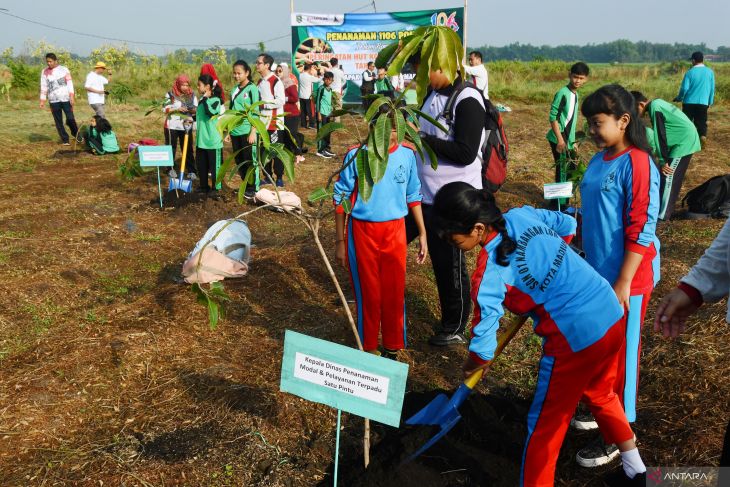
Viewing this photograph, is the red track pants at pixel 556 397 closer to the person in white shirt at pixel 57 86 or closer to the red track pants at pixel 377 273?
the red track pants at pixel 377 273

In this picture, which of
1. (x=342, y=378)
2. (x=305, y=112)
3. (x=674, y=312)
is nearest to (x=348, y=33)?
(x=305, y=112)

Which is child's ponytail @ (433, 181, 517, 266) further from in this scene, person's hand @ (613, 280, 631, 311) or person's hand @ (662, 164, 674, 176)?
person's hand @ (662, 164, 674, 176)

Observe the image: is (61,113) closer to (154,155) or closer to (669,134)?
(154,155)

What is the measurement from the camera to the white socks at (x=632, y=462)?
220 centimetres

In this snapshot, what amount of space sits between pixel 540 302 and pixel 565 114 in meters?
4.29

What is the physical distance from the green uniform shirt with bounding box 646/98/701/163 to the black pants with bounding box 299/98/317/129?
8.04m

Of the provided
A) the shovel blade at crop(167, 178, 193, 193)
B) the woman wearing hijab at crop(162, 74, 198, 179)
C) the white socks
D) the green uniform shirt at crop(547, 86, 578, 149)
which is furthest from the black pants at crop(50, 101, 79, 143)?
the white socks

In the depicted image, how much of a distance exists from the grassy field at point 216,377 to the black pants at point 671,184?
12.9 inches

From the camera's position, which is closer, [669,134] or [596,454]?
[596,454]

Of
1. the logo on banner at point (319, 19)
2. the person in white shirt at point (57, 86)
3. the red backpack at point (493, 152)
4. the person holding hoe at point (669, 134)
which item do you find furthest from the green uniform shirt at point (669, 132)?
the logo on banner at point (319, 19)

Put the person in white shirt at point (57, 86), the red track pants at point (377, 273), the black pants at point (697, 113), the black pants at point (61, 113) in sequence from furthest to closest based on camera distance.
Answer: the black pants at point (61, 113) < the person in white shirt at point (57, 86) < the black pants at point (697, 113) < the red track pants at point (377, 273)

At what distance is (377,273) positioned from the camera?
3.09m

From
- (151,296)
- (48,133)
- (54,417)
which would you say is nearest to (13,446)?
(54,417)

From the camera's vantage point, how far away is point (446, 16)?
603 inches
